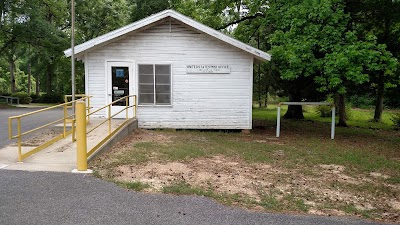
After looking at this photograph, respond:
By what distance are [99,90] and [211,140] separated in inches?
174

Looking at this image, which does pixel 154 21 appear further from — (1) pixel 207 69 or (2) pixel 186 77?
(1) pixel 207 69

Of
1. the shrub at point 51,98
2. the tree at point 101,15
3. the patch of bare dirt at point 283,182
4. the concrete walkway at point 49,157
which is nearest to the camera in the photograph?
the patch of bare dirt at point 283,182

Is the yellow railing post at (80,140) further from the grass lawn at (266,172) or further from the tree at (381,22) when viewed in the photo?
the tree at (381,22)

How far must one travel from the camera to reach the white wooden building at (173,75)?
12.1 meters

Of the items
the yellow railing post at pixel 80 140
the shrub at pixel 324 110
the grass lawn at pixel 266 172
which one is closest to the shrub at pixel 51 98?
the shrub at pixel 324 110

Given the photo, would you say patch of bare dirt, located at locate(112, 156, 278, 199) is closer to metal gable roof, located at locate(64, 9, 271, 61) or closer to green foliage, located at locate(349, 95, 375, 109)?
metal gable roof, located at locate(64, 9, 271, 61)

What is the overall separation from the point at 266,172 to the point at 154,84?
6623 mm

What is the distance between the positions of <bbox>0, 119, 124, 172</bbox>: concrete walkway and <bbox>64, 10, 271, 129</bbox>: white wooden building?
3525mm

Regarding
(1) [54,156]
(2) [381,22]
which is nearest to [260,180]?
(1) [54,156]

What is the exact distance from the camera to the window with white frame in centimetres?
1234

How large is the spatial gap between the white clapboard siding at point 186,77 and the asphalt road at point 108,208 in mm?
7024

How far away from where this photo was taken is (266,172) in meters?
6.90

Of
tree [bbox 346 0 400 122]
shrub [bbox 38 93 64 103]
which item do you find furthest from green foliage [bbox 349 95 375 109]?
shrub [bbox 38 93 64 103]

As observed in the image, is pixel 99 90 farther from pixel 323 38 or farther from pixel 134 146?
pixel 323 38
